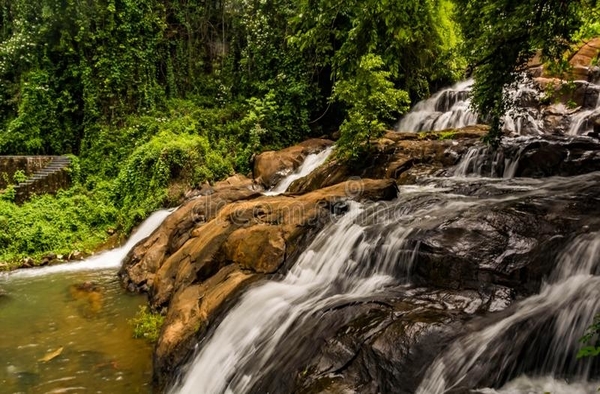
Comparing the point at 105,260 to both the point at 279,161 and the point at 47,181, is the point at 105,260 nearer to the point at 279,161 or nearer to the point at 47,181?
the point at 47,181

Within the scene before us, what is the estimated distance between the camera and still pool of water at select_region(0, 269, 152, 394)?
19.6 ft

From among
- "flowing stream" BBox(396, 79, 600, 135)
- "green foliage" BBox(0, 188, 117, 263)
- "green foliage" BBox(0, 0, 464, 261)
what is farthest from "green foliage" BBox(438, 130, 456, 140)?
"green foliage" BBox(0, 188, 117, 263)

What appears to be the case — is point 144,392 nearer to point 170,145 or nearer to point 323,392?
point 323,392

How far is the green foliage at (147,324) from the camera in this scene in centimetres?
725

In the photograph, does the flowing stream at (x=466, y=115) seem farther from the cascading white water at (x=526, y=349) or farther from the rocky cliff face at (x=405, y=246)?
the cascading white water at (x=526, y=349)

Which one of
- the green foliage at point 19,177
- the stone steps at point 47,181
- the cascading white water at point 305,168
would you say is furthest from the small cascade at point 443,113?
the green foliage at point 19,177

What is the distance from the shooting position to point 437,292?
191 inches

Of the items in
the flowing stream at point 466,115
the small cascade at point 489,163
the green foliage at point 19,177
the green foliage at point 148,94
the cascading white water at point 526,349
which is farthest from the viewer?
the green foliage at point 19,177

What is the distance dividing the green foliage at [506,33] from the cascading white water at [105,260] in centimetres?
975

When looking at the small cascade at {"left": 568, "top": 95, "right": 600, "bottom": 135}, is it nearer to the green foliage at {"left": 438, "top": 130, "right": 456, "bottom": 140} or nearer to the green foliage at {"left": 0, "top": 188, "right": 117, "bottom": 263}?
the green foliage at {"left": 438, "top": 130, "right": 456, "bottom": 140}

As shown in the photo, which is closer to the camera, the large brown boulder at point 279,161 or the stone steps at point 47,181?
the large brown boulder at point 279,161

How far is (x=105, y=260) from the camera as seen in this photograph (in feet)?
40.3

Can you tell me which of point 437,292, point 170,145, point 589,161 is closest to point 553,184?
point 589,161

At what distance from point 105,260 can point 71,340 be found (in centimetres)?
535
